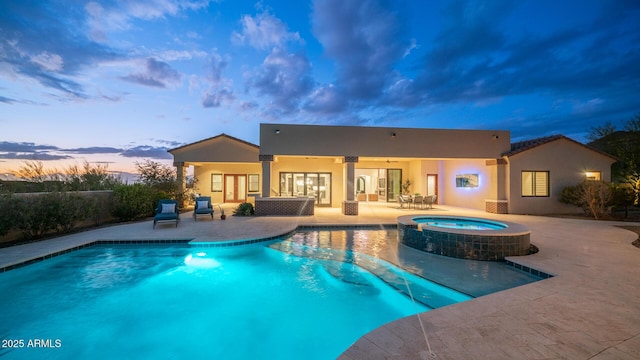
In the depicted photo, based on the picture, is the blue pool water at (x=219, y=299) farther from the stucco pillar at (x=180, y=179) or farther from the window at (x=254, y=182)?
the window at (x=254, y=182)

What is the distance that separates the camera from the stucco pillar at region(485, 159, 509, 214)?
517 inches

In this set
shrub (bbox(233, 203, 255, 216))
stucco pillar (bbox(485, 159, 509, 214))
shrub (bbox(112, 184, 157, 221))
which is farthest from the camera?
stucco pillar (bbox(485, 159, 509, 214))

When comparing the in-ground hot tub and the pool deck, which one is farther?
the in-ground hot tub

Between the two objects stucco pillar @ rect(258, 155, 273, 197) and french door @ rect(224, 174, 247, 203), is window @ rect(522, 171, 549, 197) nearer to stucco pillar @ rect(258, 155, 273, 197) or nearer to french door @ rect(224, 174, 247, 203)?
stucco pillar @ rect(258, 155, 273, 197)

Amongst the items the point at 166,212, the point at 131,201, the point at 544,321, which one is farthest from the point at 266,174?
the point at 544,321

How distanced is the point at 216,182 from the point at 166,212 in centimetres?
913

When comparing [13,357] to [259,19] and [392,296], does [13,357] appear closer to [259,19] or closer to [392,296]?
[392,296]

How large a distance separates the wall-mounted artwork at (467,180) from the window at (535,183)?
223 centimetres

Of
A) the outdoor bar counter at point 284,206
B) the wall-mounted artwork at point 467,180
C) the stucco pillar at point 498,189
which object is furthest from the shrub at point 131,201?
the wall-mounted artwork at point 467,180

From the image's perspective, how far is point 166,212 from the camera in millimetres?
10023

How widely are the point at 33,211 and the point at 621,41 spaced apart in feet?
112

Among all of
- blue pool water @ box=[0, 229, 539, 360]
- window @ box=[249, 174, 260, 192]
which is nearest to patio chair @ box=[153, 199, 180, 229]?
blue pool water @ box=[0, 229, 539, 360]

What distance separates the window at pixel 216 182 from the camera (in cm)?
1884

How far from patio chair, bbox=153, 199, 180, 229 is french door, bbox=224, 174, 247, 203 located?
8.86 metres
